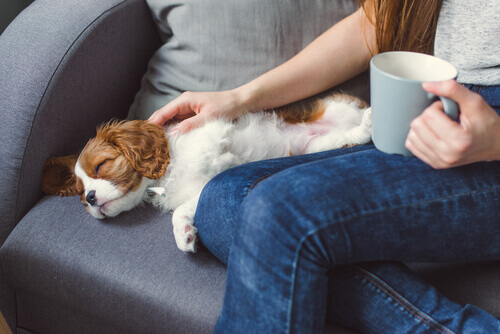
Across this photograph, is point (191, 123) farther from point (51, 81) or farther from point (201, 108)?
point (51, 81)

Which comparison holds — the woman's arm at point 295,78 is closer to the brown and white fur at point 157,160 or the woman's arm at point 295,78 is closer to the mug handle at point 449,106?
the brown and white fur at point 157,160

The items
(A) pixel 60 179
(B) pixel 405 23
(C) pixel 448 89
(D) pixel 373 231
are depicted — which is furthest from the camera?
(A) pixel 60 179

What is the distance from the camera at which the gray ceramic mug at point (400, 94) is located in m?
0.74

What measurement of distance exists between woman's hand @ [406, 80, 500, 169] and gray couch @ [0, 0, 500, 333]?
1.21 ft

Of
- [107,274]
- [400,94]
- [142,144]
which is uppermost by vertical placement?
[400,94]

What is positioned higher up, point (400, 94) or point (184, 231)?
point (400, 94)

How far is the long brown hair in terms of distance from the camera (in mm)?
1146

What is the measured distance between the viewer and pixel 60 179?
134 centimetres

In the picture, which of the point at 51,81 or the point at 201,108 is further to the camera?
the point at 201,108

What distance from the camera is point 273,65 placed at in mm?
1471

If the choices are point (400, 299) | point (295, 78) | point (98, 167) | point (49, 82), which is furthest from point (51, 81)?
point (400, 299)

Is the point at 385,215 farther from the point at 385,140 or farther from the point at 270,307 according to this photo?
the point at 270,307

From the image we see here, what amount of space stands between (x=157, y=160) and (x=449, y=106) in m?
0.88

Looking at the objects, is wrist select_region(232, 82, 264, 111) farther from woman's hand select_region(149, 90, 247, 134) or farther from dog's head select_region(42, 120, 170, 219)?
dog's head select_region(42, 120, 170, 219)
